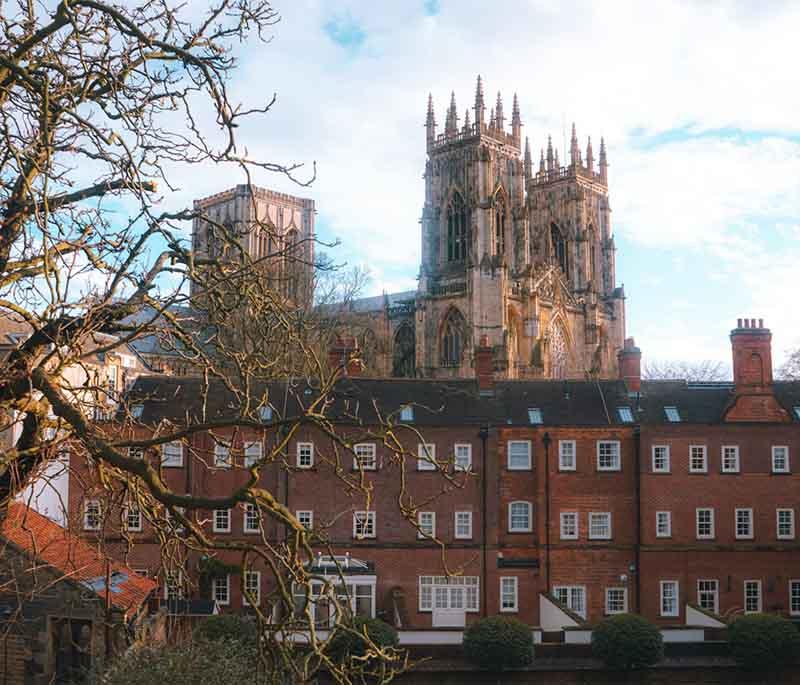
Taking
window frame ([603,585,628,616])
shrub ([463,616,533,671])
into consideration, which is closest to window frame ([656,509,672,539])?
window frame ([603,585,628,616])

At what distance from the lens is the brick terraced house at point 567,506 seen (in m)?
36.2

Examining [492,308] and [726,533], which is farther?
Result: [492,308]

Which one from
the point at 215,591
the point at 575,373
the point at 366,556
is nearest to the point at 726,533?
the point at 366,556

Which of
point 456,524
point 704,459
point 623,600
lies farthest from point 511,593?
point 704,459

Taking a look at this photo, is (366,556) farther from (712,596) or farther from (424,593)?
(712,596)

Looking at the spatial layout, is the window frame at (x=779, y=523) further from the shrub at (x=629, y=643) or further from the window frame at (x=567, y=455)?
the shrub at (x=629, y=643)

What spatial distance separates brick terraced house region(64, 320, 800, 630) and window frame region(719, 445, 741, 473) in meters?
0.05

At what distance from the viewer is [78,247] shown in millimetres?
9000

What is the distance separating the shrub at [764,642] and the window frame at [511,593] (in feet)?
25.1

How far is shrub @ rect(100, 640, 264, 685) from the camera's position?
18703 millimetres

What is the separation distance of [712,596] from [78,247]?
3275 centimetres

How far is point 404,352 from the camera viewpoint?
90.0 m

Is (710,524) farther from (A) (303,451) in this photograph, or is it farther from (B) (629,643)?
(A) (303,451)

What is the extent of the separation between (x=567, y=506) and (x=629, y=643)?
7906mm
